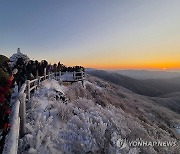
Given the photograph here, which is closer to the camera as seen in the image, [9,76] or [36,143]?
[36,143]

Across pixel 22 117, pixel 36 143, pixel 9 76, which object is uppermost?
pixel 9 76

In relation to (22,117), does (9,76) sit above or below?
above

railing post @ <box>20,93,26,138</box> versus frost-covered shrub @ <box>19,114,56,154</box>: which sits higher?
railing post @ <box>20,93,26,138</box>

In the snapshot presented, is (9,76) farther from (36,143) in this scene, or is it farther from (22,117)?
(36,143)

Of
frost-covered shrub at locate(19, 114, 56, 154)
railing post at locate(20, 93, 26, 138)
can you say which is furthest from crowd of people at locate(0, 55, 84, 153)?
frost-covered shrub at locate(19, 114, 56, 154)

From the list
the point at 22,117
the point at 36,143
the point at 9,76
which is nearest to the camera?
the point at 36,143

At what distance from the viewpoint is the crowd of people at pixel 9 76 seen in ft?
15.5

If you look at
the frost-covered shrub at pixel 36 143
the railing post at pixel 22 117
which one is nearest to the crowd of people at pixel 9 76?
the railing post at pixel 22 117

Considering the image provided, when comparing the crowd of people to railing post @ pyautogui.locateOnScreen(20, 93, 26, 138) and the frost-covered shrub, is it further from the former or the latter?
the frost-covered shrub

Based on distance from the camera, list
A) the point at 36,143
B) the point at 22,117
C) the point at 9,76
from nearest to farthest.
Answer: the point at 36,143
the point at 22,117
the point at 9,76

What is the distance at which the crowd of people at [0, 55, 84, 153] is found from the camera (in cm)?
473

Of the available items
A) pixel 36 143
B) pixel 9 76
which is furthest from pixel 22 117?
pixel 9 76

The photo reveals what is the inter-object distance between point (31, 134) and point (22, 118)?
1.57 ft

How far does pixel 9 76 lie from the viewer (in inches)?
234
